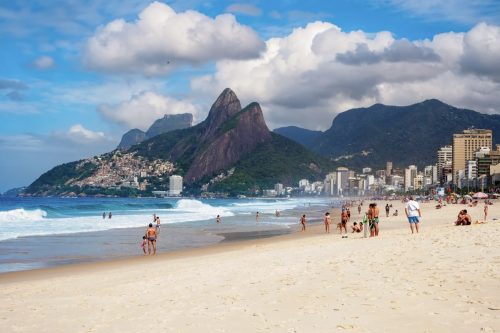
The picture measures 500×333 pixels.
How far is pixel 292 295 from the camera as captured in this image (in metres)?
9.75

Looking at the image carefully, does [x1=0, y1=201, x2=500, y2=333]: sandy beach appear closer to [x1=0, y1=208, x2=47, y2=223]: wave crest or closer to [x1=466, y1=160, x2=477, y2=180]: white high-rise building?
[x1=0, y1=208, x2=47, y2=223]: wave crest

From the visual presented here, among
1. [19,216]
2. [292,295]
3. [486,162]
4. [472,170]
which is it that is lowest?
[19,216]

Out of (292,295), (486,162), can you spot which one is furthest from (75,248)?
(486,162)

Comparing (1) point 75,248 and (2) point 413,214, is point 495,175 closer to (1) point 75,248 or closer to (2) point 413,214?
(2) point 413,214

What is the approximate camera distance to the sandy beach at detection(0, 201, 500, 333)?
7.76 m

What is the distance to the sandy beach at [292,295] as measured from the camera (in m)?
7.76

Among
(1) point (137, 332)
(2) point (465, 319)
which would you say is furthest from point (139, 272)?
(2) point (465, 319)

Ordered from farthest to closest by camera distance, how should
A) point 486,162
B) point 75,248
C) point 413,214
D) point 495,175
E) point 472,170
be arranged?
point 472,170 → point 486,162 → point 495,175 → point 75,248 → point 413,214

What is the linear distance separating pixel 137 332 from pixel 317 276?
190 inches

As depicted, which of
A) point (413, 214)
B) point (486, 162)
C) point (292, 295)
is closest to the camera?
point (292, 295)

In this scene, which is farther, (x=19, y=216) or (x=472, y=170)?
(x=472, y=170)

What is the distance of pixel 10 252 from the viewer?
79.1ft

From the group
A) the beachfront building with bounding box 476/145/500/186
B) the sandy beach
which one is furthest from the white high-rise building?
the sandy beach

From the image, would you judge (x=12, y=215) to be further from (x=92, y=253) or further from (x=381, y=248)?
(x=381, y=248)
